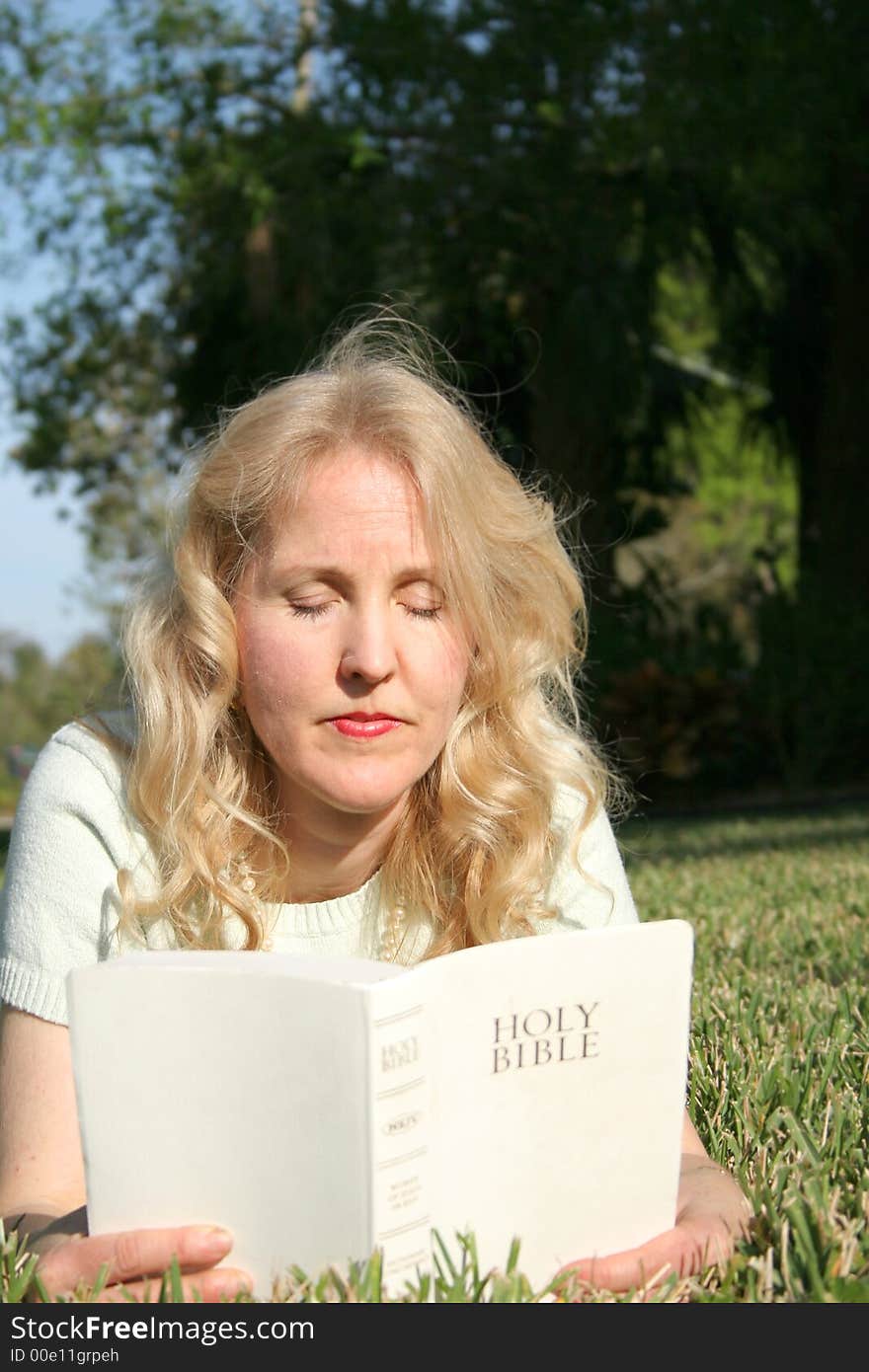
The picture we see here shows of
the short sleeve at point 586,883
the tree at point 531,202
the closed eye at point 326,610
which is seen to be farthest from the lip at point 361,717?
the tree at point 531,202

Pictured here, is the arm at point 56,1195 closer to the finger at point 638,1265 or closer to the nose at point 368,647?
the finger at point 638,1265

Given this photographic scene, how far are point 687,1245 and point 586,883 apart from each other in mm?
805

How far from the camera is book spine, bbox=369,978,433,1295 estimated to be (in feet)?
4.71

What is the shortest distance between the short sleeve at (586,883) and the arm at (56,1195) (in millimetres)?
823

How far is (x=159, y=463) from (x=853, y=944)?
50.2ft

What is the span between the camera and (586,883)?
2.47m

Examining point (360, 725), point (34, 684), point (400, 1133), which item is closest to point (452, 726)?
point (360, 725)

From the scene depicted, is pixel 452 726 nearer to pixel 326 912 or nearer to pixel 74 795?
pixel 326 912

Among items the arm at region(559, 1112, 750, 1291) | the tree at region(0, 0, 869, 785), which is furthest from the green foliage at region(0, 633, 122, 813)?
the arm at region(559, 1112, 750, 1291)

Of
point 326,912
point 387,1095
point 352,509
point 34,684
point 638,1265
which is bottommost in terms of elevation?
point 638,1265

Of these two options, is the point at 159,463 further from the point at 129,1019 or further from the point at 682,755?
the point at 129,1019

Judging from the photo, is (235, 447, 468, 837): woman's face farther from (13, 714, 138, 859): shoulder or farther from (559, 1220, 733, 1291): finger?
(559, 1220, 733, 1291): finger

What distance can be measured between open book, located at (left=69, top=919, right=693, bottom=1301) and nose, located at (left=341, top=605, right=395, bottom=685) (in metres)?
0.57

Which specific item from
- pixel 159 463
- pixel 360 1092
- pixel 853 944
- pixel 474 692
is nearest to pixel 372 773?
pixel 474 692
